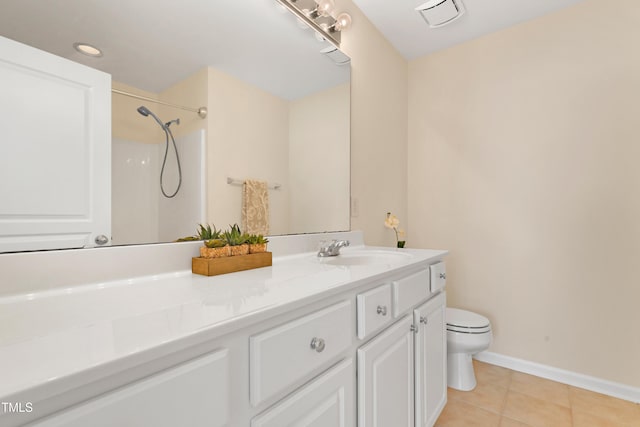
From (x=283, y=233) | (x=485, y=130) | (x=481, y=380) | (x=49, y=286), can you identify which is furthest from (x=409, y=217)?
(x=49, y=286)

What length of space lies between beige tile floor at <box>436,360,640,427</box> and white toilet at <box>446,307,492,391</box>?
0.21 feet

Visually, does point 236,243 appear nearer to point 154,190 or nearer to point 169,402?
point 154,190

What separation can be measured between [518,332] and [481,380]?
17.1 inches

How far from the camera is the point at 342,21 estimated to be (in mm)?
1696

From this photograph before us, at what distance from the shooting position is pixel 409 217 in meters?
2.57

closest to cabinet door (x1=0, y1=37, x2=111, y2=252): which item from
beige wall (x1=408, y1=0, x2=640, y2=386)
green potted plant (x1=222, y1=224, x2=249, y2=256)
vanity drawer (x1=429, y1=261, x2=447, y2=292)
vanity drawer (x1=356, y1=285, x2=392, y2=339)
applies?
green potted plant (x1=222, y1=224, x2=249, y2=256)

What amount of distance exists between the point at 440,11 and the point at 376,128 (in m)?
0.83

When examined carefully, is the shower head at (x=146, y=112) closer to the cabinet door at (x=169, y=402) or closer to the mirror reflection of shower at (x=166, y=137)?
the mirror reflection of shower at (x=166, y=137)

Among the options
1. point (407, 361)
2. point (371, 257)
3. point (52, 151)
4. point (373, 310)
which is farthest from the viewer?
point (371, 257)

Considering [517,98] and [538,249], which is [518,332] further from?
[517,98]

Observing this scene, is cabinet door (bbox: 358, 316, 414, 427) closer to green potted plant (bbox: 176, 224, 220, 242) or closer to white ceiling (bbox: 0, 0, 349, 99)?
green potted plant (bbox: 176, 224, 220, 242)

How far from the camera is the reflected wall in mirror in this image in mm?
845

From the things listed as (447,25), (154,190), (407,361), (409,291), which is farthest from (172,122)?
(447,25)

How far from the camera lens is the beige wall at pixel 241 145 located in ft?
3.65
